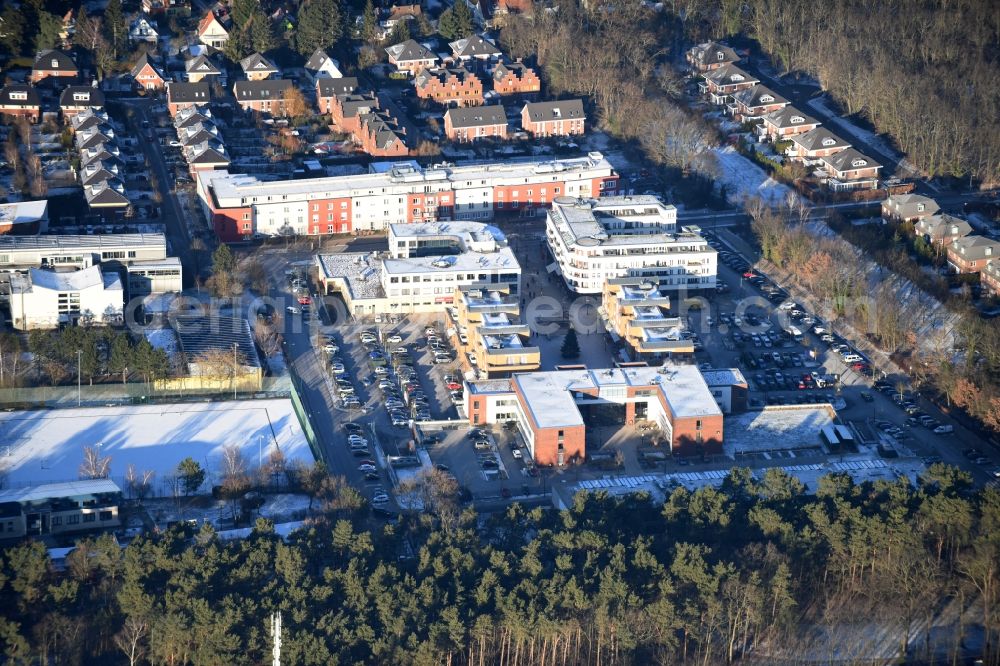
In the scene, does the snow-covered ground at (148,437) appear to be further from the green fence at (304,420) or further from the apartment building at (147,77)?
the apartment building at (147,77)

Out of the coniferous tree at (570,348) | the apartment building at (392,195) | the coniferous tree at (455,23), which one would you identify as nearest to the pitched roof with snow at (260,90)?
the apartment building at (392,195)

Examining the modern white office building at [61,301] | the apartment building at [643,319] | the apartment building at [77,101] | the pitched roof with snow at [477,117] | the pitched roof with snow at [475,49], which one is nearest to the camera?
the apartment building at [643,319]

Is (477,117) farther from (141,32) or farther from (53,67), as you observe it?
(53,67)

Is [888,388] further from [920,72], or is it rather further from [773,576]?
[920,72]

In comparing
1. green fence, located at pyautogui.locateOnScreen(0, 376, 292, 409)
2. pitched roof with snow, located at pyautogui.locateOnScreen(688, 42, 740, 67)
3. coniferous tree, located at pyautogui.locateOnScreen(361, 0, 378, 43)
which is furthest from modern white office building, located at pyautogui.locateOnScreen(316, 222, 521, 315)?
coniferous tree, located at pyautogui.locateOnScreen(361, 0, 378, 43)

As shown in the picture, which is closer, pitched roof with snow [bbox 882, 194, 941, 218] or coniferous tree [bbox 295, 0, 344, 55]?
pitched roof with snow [bbox 882, 194, 941, 218]

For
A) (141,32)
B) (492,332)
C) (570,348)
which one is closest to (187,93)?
(141,32)

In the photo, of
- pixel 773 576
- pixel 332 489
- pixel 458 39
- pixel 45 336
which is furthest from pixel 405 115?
pixel 773 576

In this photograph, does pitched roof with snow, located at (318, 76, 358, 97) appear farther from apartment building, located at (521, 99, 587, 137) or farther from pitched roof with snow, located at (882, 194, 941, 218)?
pitched roof with snow, located at (882, 194, 941, 218)
